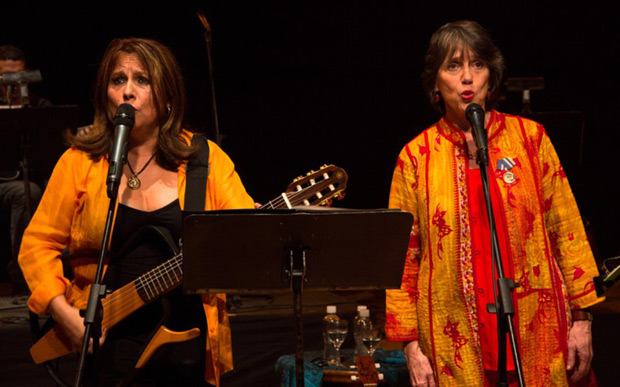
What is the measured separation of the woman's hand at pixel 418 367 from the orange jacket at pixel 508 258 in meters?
0.02

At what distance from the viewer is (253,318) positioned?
4996 mm

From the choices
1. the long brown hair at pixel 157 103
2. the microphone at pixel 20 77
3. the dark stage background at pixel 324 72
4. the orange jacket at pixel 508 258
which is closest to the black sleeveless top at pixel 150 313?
the long brown hair at pixel 157 103

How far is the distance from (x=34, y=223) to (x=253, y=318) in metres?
2.61

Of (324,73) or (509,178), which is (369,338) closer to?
(509,178)

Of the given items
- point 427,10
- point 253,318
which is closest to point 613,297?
point 253,318

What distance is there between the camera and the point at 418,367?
8.11 ft

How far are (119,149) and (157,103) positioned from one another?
46 centimetres

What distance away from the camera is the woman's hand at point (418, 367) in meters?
2.46

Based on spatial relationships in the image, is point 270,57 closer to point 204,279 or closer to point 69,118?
point 69,118

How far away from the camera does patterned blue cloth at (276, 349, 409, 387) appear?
11.7 ft

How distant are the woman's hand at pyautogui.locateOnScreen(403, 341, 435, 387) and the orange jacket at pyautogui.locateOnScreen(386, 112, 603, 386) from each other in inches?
0.9

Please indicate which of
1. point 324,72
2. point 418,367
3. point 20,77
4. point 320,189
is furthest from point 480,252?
point 324,72

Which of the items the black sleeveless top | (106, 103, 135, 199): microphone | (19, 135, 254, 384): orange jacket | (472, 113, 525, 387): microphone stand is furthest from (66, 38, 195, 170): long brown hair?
(472, 113, 525, 387): microphone stand

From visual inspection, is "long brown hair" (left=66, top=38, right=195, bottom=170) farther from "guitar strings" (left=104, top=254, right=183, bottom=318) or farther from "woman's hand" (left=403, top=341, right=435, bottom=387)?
"woman's hand" (left=403, top=341, right=435, bottom=387)
